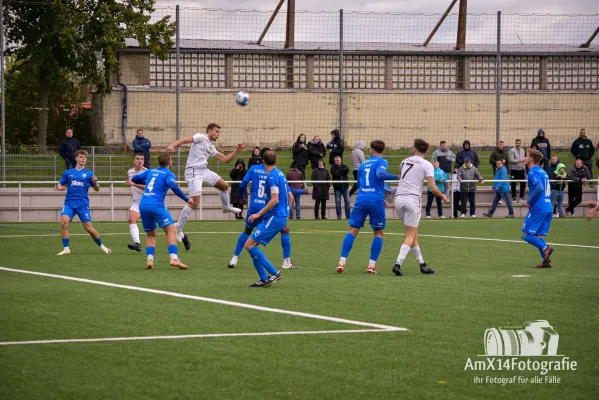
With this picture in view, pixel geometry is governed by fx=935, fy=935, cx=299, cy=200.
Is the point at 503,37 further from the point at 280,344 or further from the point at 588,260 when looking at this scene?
the point at 280,344

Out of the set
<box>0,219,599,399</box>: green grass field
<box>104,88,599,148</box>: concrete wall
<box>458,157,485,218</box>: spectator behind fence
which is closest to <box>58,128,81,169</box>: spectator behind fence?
<box>104,88,599,148</box>: concrete wall

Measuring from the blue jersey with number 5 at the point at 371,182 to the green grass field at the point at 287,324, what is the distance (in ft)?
3.68

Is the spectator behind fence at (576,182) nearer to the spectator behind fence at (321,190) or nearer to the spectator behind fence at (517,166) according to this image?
the spectator behind fence at (517,166)

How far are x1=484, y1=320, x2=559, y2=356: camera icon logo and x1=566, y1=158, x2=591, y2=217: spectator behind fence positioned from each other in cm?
2007

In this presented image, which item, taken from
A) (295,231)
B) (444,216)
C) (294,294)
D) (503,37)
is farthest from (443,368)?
(503,37)

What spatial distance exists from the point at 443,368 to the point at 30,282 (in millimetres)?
6612

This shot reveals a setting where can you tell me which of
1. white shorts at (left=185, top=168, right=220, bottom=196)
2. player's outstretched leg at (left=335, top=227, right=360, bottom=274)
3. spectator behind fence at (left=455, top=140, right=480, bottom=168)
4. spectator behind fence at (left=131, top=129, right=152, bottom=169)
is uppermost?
spectator behind fence at (left=131, top=129, right=152, bottom=169)

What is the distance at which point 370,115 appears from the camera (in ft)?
108

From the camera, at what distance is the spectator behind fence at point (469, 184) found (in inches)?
1086

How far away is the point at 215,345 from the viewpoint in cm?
756

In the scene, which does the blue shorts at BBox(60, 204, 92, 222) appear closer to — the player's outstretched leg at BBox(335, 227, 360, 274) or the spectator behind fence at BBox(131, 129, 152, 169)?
the player's outstretched leg at BBox(335, 227, 360, 274)

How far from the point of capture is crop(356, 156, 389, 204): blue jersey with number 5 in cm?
1287

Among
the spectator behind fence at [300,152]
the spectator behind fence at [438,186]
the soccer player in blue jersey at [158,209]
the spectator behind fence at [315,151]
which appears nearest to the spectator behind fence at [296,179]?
the spectator behind fence at [300,152]

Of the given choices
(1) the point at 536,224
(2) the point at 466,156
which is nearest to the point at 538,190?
(1) the point at 536,224
